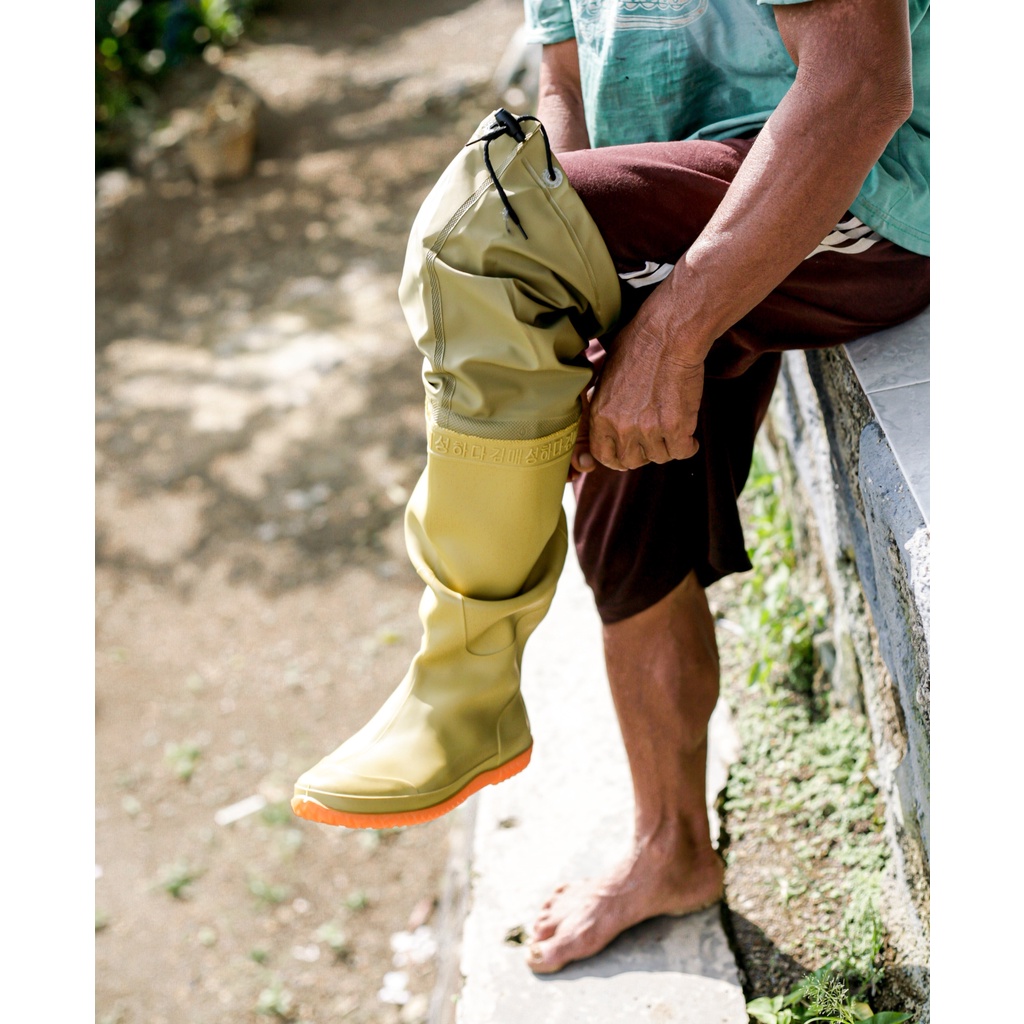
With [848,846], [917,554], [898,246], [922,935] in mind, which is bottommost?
[848,846]

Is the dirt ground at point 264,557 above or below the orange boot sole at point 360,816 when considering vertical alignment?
below

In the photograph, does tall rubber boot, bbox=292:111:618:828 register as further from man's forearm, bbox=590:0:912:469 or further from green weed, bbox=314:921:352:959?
green weed, bbox=314:921:352:959

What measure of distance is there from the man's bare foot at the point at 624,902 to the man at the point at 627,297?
534 mm

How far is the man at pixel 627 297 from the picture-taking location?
1.44 m

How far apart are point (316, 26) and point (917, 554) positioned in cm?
906

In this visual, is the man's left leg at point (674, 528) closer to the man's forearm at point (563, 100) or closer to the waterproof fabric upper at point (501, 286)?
the waterproof fabric upper at point (501, 286)

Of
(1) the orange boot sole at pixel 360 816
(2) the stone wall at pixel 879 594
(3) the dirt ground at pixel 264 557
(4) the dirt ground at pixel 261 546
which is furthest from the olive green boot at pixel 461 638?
(4) the dirt ground at pixel 261 546

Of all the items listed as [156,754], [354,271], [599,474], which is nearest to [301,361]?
[354,271]

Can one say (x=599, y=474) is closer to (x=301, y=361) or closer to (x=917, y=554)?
(x=917, y=554)

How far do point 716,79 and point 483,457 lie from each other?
678 millimetres

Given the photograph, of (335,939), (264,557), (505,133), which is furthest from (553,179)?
(264,557)

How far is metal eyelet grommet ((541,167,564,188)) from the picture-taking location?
1516mm

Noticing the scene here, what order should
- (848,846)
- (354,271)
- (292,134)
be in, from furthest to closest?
1. (292,134)
2. (354,271)
3. (848,846)

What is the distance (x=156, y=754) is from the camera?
3662 millimetres
